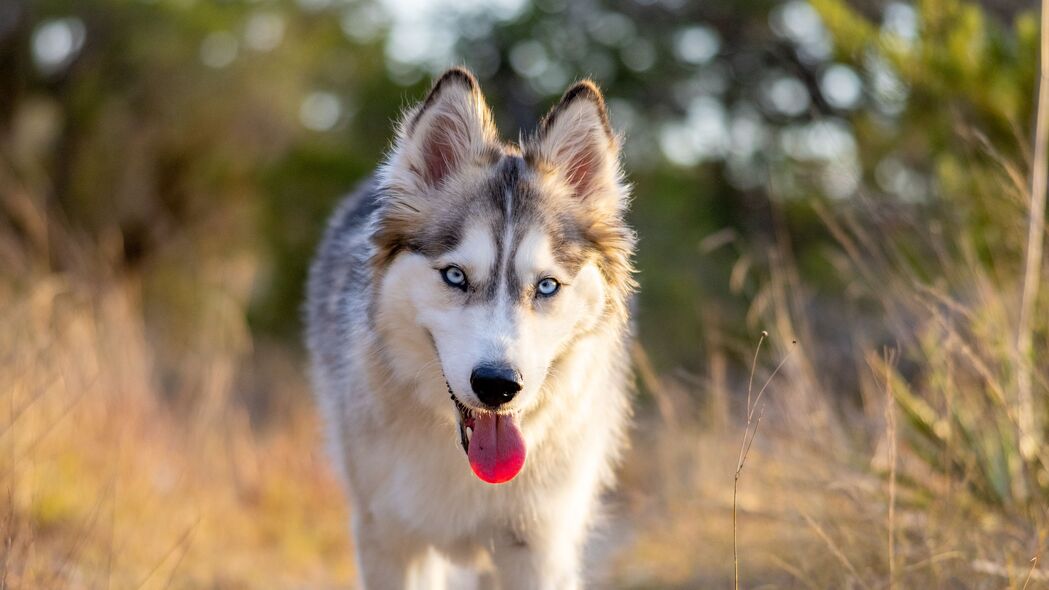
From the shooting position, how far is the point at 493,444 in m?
3.25

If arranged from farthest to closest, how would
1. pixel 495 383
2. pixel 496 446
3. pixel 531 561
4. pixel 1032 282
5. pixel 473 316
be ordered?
pixel 1032 282, pixel 531 561, pixel 496 446, pixel 473 316, pixel 495 383

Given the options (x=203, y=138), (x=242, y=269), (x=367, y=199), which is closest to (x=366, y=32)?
(x=203, y=138)

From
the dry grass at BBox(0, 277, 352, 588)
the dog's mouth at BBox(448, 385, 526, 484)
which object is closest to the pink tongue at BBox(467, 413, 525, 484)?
the dog's mouth at BBox(448, 385, 526, 484)

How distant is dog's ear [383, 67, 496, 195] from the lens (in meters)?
3.55

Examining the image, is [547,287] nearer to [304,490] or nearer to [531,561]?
[531,561]

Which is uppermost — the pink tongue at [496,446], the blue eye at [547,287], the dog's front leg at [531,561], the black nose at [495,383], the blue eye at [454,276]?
the blue eye at [454,276]

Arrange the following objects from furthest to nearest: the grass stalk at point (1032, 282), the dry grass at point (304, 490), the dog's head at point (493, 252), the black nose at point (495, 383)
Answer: the grass stalk at point (1032, 282) → the dry grass at point (304, 490) → the dog's head at point (493, 252) → the black nose at point (495, 383)

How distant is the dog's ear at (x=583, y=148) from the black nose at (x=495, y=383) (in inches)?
36.6

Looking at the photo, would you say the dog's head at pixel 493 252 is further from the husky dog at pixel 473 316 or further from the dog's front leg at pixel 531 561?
the dog's front leg at pixel 531 561

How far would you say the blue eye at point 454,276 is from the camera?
10.7ft

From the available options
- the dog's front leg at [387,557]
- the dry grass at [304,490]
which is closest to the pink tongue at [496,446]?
the dog's front leg at [387,557]

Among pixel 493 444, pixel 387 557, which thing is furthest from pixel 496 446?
pixel 387 557

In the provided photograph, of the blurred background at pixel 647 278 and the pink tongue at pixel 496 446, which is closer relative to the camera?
the pink tongue at pixel 496 446

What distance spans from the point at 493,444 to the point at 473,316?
1.38ft
